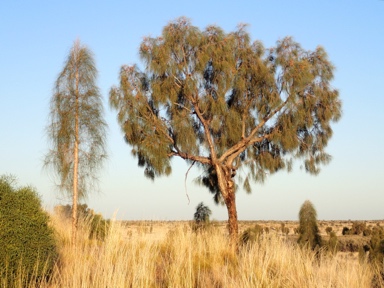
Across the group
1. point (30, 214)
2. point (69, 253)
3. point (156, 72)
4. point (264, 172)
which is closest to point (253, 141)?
point (264, 172)

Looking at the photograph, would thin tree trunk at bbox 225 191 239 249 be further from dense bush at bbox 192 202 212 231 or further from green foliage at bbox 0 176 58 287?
green foliage at bbox 0 176 58 287

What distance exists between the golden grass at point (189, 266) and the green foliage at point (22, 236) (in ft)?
1.64

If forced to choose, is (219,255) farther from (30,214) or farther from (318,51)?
(318,51)

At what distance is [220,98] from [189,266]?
46.8 ft

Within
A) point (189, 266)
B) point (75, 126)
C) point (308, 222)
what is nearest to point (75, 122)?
point (75, 126)

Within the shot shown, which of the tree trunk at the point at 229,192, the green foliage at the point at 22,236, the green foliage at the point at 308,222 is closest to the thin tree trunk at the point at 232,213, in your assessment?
the tree trunk at the point at 229,192

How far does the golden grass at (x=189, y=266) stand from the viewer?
8498 mm

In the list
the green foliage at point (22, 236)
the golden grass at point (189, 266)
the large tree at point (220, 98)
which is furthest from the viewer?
the large tree at point (220, 98)

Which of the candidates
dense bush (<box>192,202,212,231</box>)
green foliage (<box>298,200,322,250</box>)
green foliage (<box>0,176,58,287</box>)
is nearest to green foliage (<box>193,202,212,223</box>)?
dense bush (<box>192,202,212,231</box>)

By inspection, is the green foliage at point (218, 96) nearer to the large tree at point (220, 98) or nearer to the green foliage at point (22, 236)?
the large tree at point (220, 98)

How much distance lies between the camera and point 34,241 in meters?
9.50

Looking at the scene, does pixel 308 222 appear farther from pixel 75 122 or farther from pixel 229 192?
pixel 75 122

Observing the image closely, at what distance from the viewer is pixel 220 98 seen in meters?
22.2

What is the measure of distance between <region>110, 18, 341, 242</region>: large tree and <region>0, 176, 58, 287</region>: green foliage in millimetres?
12743
